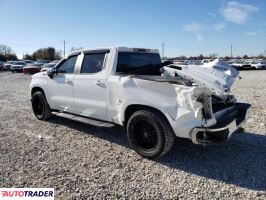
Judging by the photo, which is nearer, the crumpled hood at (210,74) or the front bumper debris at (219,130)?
the front bumper debris at (219,130)

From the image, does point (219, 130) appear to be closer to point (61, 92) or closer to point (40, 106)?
point (61, 92)

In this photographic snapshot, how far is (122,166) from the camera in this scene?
4.56 meters

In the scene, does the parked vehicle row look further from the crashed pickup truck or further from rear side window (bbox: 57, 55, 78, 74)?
the crashed pickup truck

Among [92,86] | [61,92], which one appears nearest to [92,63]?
[92,86]

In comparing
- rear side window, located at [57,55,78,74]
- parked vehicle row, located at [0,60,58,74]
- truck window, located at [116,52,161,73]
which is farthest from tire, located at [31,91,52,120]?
parked vehicle row, located at [0,60,58,74]

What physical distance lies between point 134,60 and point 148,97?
141 centimetres

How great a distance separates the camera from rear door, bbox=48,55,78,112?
20.6 feet

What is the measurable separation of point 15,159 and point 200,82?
3.40m

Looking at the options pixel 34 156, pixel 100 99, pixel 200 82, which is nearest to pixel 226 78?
pixel 200 82

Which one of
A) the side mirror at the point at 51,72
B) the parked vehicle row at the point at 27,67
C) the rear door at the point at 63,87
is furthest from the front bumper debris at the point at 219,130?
the parked vehicle row at the point at 27,67

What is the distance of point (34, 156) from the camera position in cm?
500

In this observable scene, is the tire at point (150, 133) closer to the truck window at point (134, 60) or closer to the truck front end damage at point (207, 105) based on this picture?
the truck front end damage at point (207, 105)

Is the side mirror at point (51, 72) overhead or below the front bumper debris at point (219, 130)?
overhead

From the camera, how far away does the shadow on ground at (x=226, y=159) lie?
13.5 feet
